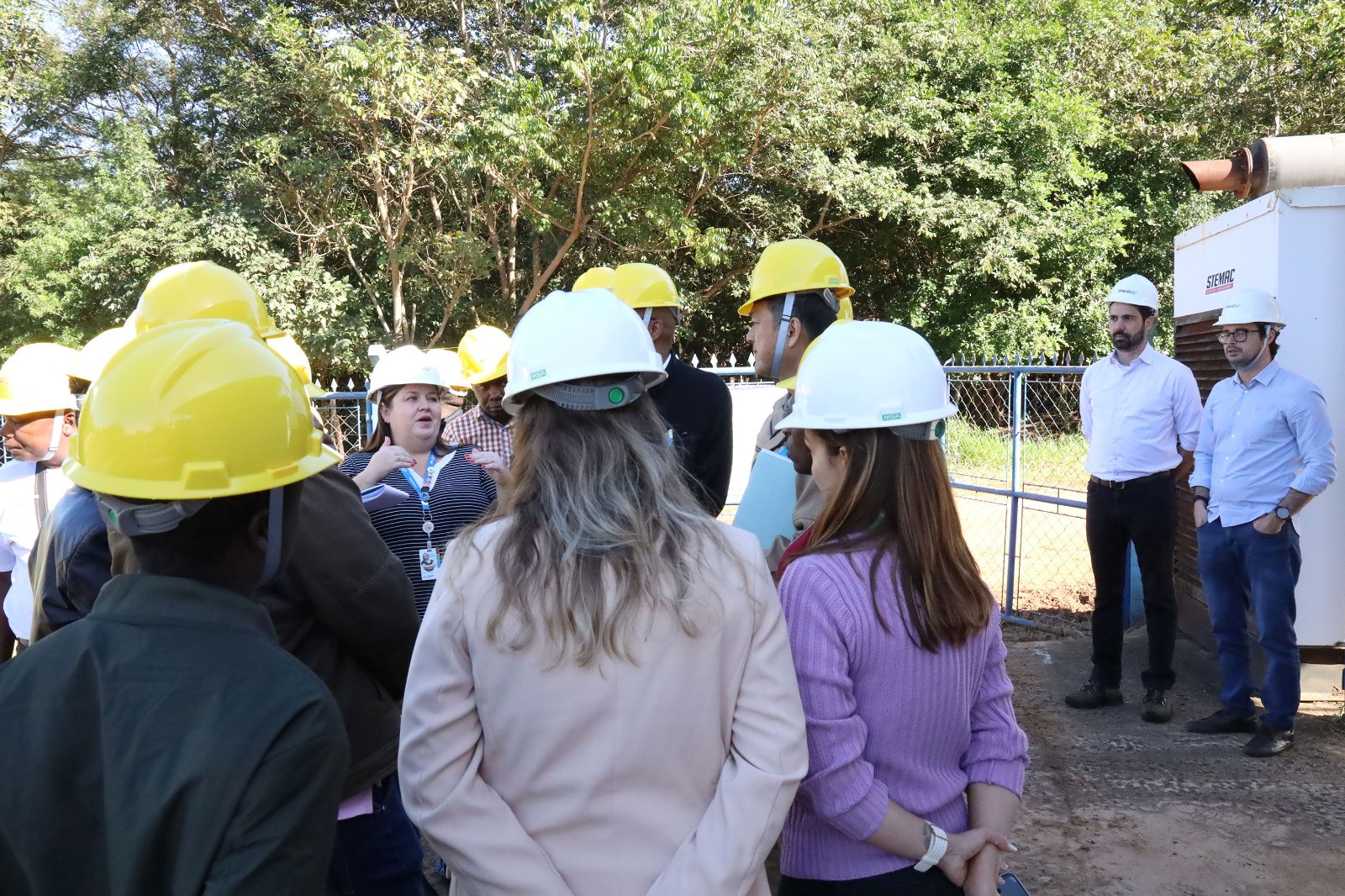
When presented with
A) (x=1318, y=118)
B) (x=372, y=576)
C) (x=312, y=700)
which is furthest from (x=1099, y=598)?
(x=1318, y=118)

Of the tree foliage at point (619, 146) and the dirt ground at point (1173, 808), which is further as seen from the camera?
the tree foliage at point (619, 146)

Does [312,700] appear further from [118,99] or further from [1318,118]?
[118,99]

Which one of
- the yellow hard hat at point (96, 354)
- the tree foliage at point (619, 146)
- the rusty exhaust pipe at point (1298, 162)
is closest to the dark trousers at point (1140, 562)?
the rusty exhaust pipe at point (1298, 162)

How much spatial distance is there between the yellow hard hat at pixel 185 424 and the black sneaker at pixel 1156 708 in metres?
5.36

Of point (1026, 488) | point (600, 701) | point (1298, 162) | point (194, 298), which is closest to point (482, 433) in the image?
point (194, 298)

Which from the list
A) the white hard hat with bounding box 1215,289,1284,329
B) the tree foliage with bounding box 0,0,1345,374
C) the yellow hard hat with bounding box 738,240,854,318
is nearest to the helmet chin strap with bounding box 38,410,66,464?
the yellow hard hat with bounding box 738,240,854,318

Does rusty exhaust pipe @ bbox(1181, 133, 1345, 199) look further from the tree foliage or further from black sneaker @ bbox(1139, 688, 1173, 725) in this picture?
the tree foliage

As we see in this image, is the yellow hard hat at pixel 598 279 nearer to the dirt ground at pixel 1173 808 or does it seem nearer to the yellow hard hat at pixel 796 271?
the yellow hard hat at pixel 796 271

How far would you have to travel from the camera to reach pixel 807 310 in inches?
123

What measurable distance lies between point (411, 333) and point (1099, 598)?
53.5 feet

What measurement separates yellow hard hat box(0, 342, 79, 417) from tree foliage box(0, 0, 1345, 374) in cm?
1344

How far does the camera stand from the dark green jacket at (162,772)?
1182 mm

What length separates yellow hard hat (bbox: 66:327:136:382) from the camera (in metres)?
2.99

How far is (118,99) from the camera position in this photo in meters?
20.6
